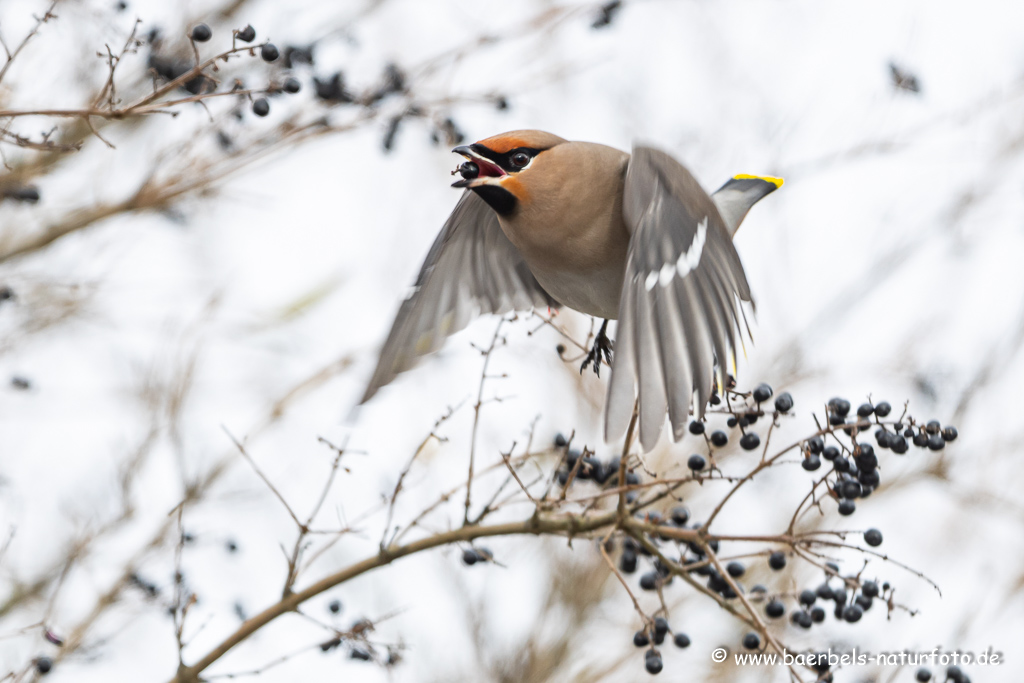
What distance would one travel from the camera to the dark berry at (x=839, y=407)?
9.09 feet

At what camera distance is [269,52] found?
3057 millimetres

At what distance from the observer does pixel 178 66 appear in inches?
137

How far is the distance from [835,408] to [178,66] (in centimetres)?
237

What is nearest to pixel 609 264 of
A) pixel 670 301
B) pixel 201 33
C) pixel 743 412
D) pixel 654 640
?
pixel 670 301

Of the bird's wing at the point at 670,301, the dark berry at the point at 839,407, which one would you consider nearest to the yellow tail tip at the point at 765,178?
the bird's wing at the point at 670,301

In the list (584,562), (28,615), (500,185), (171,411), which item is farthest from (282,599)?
(584,562)

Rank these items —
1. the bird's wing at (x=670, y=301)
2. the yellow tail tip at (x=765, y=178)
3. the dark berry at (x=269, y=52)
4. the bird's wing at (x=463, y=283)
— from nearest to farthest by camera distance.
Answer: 1. the bird's wing at (x=670, y=301)
2. the dark berry at (x=269, y=52)
3. the bird's wing at (x=463, y=283)
4. the yellow tail tip at (x=765, y=178)

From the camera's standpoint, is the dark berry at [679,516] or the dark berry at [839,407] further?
the dark berry at [679,516]

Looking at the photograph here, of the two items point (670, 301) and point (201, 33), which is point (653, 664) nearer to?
point (670, 301)

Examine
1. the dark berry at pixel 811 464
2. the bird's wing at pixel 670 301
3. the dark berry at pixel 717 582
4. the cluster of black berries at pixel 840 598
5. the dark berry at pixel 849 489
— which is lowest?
the cluster of black berries at pixel 840 598

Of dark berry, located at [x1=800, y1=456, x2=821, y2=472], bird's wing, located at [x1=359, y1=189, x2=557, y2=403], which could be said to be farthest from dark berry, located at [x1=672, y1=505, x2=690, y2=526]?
bird's wing, located at [x1=359, y1=189, x2=557, y2=403]

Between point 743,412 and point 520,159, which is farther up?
point 520,159

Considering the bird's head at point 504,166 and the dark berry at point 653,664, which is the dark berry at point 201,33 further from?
the dark berry at point 653,664

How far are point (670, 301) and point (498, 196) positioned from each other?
86cm
